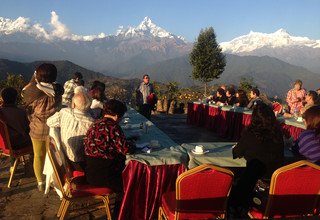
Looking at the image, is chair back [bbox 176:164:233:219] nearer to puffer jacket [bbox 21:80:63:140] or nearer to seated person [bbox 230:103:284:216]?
seated person [bbox 230:103:284:216]

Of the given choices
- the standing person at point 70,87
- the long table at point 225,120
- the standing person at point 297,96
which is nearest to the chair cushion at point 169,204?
the long table at point 225,120

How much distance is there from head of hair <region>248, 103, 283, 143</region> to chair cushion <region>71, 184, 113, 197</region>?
1.68 metres

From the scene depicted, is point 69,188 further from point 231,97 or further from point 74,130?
point 231,97

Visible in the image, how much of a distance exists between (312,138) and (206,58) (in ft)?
91.1

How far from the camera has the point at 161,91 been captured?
1733 centimetres

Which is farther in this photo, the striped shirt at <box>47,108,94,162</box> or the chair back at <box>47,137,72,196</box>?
the striped shirt at <box>47,108,94,162</box>

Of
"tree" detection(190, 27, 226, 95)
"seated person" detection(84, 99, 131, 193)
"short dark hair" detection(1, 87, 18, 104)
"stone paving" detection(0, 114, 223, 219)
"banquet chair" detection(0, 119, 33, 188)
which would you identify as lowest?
"stone paving" detection(0, 114, 223, 219)

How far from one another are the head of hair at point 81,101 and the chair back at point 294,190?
7.33 ft

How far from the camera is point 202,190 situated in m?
2.75

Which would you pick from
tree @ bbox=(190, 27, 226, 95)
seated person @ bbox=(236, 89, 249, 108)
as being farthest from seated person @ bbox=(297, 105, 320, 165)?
tree @ bbox=(190, 27, 226, 95)

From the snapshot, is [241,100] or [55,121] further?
[241,100]

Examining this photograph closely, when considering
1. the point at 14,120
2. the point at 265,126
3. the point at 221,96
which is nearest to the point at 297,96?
the point at 221,96

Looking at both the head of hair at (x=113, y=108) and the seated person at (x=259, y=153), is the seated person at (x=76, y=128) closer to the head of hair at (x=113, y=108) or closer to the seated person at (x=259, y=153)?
the head of hair at (x=113, y=108)

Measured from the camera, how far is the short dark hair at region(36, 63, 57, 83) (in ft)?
14.4
